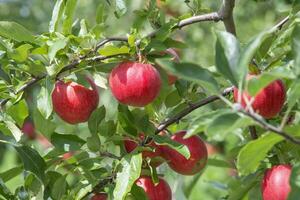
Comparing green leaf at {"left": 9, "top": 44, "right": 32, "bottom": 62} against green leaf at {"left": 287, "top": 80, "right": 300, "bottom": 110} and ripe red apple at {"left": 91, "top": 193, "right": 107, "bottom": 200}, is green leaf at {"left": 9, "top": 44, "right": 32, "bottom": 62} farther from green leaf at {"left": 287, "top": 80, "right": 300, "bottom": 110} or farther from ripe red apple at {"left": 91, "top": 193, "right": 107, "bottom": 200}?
green leaf at {"left": 287, "top": 80, "right": 300, "bottom": 110}

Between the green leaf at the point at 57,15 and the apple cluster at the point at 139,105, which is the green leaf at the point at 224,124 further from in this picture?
the green leaf at the point at 57,15

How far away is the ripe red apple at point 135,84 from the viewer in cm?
150

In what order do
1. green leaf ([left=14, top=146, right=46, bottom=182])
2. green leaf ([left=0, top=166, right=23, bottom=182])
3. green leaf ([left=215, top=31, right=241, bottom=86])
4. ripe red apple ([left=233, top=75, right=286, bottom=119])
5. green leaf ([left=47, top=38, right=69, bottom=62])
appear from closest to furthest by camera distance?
green leaf ([left=215, top=31, right=241, bottom=86]) < ripe red apple ([left=233, top=75, right=286, bottom=119]) < green leaf ([left=47, top=38, right=69, bottom=62]) < green leaf ([left=14, top=146, right=46, bottom=182]) < green leaf ([left=0, top=166, right=23, bottom=182])

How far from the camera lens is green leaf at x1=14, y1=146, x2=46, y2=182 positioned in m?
1.65

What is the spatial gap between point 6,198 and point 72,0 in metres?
0.55

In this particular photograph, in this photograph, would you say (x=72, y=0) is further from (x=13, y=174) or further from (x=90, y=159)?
(x=13, y=174)

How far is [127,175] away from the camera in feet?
4.87

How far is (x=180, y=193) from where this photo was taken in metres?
2.34

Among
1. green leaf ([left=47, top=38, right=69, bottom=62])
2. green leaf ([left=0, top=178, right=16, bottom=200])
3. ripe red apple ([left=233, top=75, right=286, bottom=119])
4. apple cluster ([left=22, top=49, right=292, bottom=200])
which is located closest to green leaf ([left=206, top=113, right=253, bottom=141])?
ripe red apple ([left=233, top=75, right=286, bottom=119])

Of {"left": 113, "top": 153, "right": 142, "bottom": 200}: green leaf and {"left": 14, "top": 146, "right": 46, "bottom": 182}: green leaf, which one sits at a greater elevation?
{"left": 113, "top": 153, "right": 142, "bottom": 200}: green leaf

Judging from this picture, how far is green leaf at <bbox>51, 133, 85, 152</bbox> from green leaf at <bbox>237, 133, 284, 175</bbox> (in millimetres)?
583

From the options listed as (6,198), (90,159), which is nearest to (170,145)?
(90,159)

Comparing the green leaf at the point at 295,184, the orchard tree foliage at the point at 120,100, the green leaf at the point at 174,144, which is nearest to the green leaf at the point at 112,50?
the orchard tree foliage at the point at 120,100

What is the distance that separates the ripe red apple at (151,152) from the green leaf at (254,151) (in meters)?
0.39
